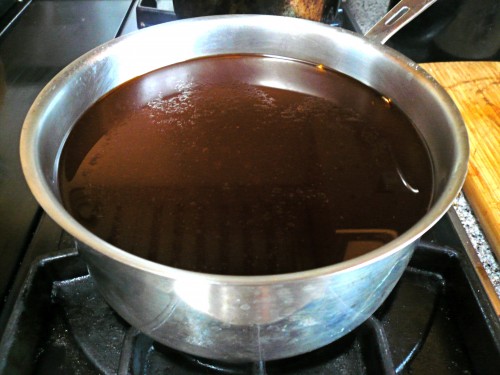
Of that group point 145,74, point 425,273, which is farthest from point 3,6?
point 425,273

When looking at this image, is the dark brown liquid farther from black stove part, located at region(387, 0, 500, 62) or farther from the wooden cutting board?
black stove part, located at region(387, 0, 500, 62)

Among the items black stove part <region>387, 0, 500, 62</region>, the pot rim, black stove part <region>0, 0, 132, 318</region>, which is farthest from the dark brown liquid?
black stove part <region>387, 0, 500, 62</region>

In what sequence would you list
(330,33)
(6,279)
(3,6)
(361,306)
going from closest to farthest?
(361,306) → (6,279) → (330,33) → (3,6)

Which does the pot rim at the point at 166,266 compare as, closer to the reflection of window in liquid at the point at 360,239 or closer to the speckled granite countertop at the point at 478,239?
the reflection of window in liquid at the point at 360,239

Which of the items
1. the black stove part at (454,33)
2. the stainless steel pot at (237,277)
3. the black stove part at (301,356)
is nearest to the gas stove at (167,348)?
the black stove part at (301,356)

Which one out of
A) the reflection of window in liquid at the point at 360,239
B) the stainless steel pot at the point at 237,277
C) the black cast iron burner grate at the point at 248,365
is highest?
the stainless steel pot at the point at 237,277

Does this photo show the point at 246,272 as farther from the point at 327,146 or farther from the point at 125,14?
the point at 125,14

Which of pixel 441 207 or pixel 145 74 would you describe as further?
pixel 145 74
